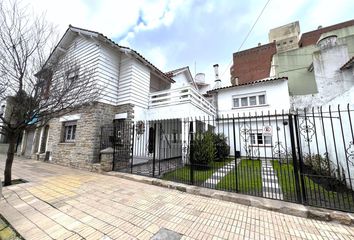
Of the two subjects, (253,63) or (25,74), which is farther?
(253,63)

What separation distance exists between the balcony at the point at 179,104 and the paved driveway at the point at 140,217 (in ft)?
15.5

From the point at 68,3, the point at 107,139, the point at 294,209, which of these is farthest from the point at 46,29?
the point at 294,209

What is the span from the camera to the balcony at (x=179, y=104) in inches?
337

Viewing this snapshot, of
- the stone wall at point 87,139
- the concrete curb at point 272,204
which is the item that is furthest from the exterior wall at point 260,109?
the stone wall at point 87,139

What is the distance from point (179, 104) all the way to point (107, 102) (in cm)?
408

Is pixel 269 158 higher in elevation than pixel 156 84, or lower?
lower

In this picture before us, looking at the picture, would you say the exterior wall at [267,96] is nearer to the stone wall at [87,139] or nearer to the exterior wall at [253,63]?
the stone wall at [87,139]

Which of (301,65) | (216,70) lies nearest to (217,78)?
(216,70)

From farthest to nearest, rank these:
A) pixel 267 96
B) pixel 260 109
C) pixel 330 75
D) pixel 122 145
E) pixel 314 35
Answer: pixel 314 35, pixel 260 109, pixel 267 96, pixel 330 75, pixel 122 145

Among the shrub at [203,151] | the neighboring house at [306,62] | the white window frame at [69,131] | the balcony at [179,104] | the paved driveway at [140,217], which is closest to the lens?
the paved driveway at [140,217]

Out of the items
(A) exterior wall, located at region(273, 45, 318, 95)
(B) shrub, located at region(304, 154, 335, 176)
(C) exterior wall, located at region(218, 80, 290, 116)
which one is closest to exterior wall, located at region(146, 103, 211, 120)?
(C) exterior wall, located at region(218, 80, 290, 116)

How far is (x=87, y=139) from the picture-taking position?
830 cm

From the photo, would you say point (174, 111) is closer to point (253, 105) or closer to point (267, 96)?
point (253, 105)

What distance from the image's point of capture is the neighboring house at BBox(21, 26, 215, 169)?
27.7 ft
